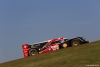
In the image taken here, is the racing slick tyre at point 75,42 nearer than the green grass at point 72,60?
No

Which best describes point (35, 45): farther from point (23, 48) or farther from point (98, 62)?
point (98, 62)

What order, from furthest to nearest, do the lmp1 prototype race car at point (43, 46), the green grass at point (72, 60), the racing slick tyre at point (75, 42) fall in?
the lmp1 prototype race car at point (43, 46), the racing slick tyre at point (75, 42), the green grass at point (72, 60)

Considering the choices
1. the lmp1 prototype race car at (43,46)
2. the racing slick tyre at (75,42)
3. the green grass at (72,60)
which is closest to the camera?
the green grass at (72,60)

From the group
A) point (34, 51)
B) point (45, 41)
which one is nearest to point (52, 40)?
point (45, 41)

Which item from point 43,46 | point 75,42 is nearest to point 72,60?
point 75,42

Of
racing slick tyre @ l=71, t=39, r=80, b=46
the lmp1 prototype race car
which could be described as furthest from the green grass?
the lmp1 prototype race car

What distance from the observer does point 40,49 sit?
2362 cm

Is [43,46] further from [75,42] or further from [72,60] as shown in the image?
[72,60]

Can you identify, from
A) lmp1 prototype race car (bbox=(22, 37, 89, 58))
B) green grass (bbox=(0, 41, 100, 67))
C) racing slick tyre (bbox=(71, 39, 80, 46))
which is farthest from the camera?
lmp1 prototype race car (bbox=(22, 37, 89, 58))

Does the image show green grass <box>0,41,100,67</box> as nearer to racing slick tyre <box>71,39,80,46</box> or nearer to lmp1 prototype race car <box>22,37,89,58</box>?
racing slick tyre <box>71,39,80,46</box>

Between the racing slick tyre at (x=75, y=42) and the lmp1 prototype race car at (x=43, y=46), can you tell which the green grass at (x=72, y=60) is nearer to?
the racing slick tyre at (x=75, y=42)

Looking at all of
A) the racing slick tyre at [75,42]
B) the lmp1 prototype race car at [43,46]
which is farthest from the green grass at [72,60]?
the lmp1 prototype race car at [43,46]

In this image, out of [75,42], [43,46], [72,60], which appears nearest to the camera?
[72,60]

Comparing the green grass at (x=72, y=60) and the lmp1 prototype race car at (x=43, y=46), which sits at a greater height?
the green grass at (x=72, y=60)
